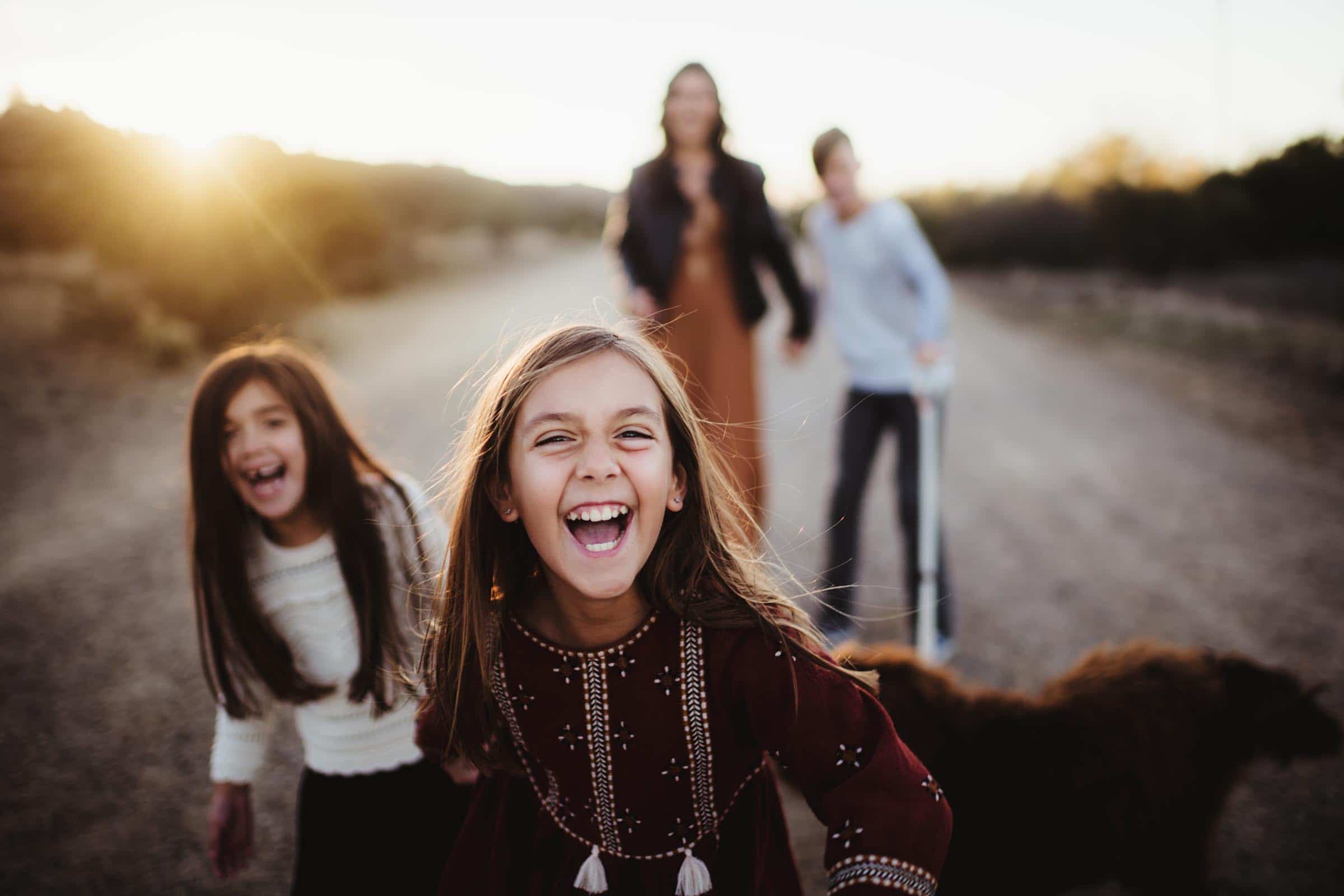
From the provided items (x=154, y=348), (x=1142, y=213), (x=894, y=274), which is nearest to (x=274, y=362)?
(x=894, y=274)

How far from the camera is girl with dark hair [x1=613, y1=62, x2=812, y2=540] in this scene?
3338 millimetres

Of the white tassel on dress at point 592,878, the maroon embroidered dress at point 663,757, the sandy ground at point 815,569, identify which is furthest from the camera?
the sandy ground at point 815,569

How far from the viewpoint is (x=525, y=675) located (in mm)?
1483

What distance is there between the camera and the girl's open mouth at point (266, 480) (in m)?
1.98

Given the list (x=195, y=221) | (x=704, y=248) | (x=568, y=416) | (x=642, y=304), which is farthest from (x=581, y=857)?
(x=195, y=221)

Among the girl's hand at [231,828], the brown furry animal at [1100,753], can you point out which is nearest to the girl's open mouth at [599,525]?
the brown furry animal at [1100,753]

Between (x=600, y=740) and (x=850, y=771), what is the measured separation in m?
0.48

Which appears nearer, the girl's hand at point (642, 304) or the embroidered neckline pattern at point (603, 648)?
the embroidered neckline pattern at point (603, 648)

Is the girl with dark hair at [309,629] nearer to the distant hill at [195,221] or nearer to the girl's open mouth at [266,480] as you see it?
the girl's open mouth at [266,480]

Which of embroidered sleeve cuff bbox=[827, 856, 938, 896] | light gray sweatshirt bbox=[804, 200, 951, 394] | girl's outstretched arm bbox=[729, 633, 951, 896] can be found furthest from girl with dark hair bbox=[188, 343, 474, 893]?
light gray sweatshirt bbox=[804, 200, 951, 394]

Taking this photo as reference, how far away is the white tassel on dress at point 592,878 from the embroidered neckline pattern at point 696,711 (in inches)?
9.0

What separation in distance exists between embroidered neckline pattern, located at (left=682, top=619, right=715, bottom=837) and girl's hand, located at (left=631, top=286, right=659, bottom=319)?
2148 mm

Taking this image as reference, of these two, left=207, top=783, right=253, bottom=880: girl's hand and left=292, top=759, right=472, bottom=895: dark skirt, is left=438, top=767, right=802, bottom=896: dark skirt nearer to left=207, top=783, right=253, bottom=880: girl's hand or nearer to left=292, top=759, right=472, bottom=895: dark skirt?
left=292, top=759, right=472, bottom=895: dark skirt

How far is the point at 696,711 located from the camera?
1.41m
